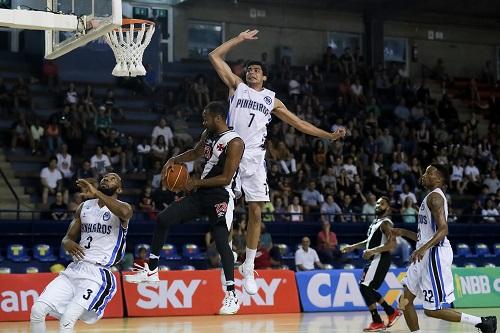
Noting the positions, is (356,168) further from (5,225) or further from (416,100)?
(5,225)

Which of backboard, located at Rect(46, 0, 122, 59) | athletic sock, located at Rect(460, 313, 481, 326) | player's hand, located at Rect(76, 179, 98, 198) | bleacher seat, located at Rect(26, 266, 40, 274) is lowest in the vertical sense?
athletic sock, located at Rect(460, 313, 481, 326)

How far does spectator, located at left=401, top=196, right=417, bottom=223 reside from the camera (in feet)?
75.6

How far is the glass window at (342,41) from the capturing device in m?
33.2

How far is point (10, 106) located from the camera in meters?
23.7

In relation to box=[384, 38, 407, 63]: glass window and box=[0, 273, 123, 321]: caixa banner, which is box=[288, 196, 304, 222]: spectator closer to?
box=[0, 273, 123, 321]: caixa banner

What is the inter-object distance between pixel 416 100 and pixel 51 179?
1327 cm

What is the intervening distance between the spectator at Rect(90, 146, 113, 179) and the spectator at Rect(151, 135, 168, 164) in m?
1.28

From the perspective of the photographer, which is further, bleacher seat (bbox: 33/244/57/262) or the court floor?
bleacher seat (bbox: 33/244/57/262)

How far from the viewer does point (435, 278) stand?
12.0 m

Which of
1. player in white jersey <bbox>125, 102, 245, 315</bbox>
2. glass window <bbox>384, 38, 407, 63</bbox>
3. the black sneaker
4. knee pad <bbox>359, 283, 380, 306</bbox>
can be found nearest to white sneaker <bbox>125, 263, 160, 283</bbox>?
player in white jersey <bbox>125, 102, 245, 315</bbox>

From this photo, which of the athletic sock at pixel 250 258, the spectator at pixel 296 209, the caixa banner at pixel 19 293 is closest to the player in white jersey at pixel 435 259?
the athletic sock at pixel 250 258

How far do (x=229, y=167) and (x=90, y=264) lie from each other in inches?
83.5

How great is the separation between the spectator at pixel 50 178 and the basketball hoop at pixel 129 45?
30.4 ft

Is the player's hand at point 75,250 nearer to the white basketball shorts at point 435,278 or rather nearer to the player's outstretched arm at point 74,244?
the player's outstretched arm at point 74,244
